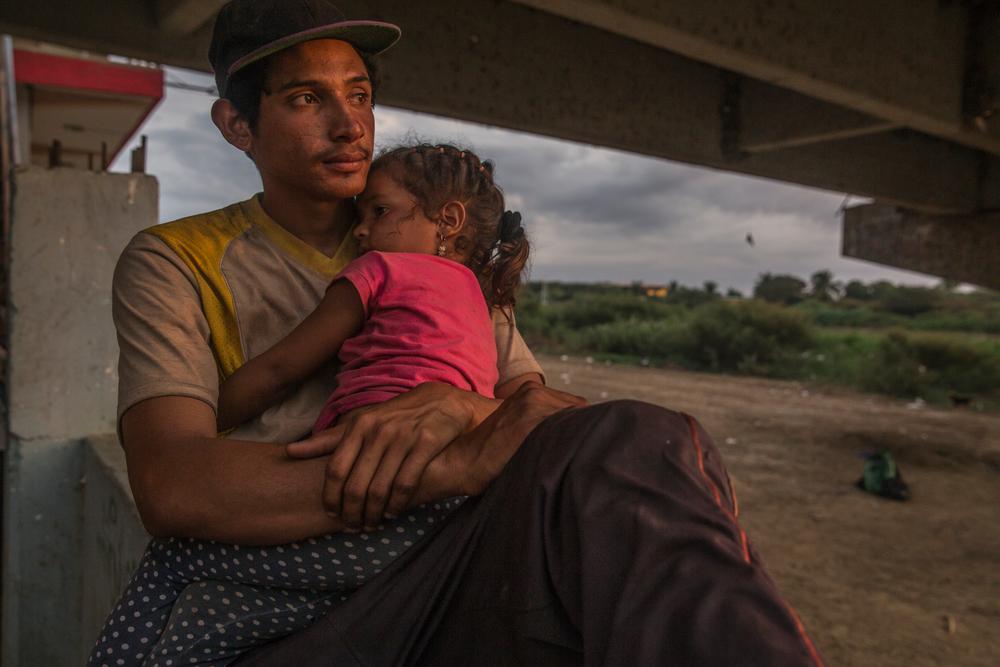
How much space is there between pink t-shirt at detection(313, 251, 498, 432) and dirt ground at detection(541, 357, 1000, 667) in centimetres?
322

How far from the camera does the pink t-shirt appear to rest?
1.62 meters

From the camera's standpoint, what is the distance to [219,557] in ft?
4.92

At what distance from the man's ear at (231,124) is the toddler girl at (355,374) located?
32 cm

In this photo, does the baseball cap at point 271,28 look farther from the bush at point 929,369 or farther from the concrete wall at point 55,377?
the bush at point 929,369

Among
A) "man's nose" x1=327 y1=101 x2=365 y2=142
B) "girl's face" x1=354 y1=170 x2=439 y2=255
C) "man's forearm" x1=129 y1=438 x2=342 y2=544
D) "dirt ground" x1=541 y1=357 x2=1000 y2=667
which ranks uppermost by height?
→ "man's nose" x1=327 y1=101 x2=365 y2=142

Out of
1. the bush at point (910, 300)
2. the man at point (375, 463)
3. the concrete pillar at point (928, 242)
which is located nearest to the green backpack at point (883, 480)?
the concrete pillar at point (928, 242)

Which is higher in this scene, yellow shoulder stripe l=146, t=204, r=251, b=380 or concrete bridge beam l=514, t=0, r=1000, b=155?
concrete bridge beam l=514, t=0, r=1000, b=155

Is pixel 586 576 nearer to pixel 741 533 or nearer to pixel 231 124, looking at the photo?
pixel 741 533

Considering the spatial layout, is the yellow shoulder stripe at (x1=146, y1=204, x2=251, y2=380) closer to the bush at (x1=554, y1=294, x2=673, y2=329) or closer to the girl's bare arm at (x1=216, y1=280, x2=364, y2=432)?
the girl's bare arm at (x1=216, y1=280, x2=364, y2=432)

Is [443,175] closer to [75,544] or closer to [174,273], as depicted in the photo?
[174,273]

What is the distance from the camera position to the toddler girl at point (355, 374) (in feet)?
4.80

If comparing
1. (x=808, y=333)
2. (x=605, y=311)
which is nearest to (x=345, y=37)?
(x=808, y=333)

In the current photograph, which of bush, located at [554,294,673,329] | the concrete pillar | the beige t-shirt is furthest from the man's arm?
bush, located at [554,294,673,329]

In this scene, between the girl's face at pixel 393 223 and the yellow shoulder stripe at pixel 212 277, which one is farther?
the girl's face at pixel 393 223
